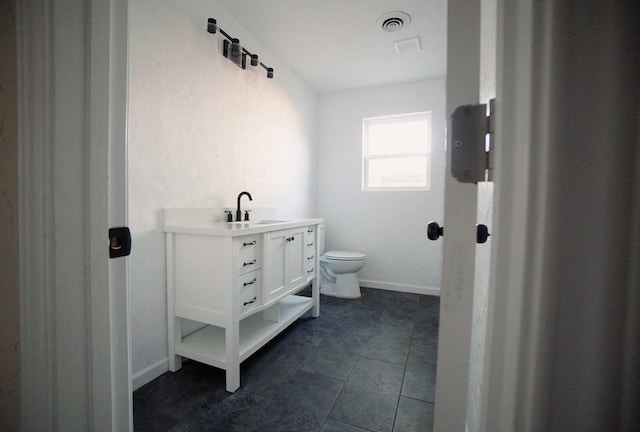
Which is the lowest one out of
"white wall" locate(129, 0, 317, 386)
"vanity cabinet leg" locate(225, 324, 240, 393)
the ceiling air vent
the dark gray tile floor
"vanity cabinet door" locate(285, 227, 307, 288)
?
the dark gray tile floor

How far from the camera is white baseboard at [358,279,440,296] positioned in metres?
2.80

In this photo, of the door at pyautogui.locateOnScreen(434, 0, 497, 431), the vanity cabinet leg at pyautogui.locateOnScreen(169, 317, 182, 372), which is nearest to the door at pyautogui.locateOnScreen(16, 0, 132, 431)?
the door at pyautogui.locateOnScreen(434, 0, 497, 431)

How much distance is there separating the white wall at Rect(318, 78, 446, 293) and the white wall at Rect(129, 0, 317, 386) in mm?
1060

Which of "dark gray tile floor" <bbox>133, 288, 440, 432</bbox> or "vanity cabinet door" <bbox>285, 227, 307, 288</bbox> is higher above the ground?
"vanity cabinet door" <bbox>285, 227, 307, 288</bbox>

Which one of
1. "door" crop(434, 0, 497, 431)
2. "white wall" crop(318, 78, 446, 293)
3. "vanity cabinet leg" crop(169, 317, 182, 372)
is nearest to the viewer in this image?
"door" crop(434, 0, 497, 431)

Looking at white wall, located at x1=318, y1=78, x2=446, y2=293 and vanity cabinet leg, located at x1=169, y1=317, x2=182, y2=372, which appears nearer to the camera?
vanity cabinet leg, located at x1=169, y1=317, x2=182, y2=372

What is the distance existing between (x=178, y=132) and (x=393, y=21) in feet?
5.89

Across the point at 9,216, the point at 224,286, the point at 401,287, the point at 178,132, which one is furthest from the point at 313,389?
the point at 401,287

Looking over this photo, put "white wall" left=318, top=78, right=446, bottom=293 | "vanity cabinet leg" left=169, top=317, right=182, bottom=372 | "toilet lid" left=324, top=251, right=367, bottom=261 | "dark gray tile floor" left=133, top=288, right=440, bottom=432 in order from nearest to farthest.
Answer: "dark gray tile floor" left=133, top=288, right=440, bottom=432 < "vanity cabinet leg" left=169, top=317, right=182, bottom=372 < "toilet lid" left=324, top=251, right=367, bottom=261 < "white wall" left=318, top=78, right=446, bottom=293

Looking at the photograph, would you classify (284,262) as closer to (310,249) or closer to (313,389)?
(310,249)

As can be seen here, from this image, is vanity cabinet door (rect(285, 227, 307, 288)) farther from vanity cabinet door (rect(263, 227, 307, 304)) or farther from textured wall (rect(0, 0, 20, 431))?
textured wall (rect(0, 0, 20, 431))

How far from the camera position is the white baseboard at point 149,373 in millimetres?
1278

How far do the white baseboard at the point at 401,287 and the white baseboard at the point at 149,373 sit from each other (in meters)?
2.17

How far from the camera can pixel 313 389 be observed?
131 centimetres
